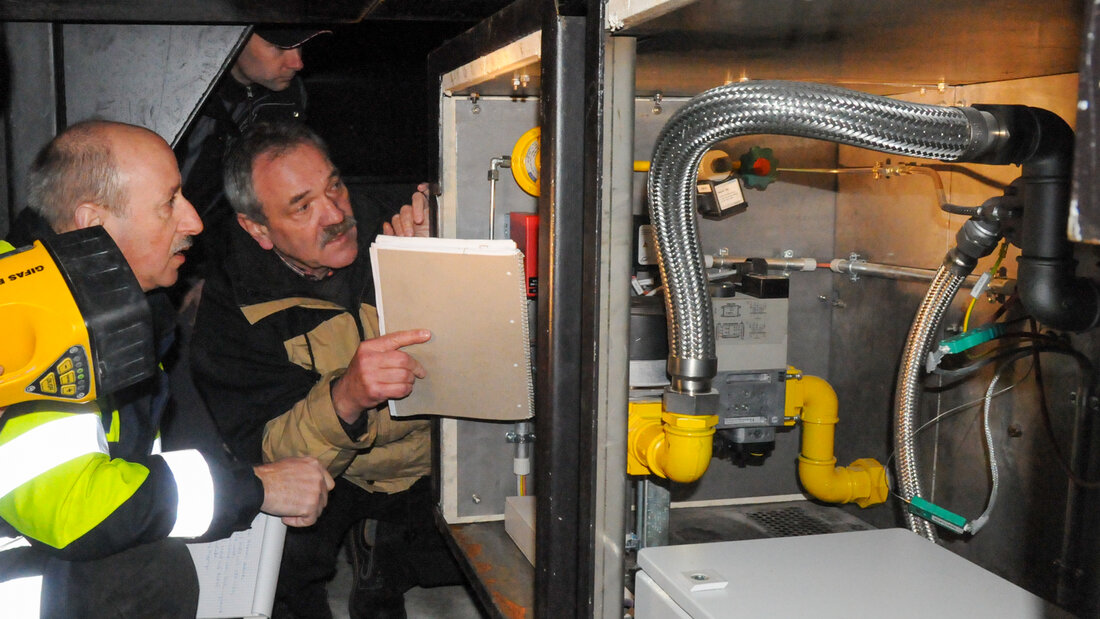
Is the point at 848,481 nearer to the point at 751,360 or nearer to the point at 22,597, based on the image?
the point at 751,360

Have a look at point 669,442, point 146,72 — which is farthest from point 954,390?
point 146,72

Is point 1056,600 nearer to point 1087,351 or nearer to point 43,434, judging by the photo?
point 1087,351

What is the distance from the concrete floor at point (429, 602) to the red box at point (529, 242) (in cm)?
147

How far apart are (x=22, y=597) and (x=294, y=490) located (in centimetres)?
49

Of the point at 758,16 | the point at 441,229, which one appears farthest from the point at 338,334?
the point at 758,16

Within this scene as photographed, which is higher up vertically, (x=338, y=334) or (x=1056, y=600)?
(x=338, y=334)

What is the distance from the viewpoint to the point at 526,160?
1.58 metres

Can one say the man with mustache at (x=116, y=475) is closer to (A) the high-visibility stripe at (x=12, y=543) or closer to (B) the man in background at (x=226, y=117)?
(A) the high-visibility stripe at (x=12, y=543)

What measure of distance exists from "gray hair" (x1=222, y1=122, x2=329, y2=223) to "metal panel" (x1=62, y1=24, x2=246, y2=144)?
0.22 meters

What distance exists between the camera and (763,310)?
1317 millimetres

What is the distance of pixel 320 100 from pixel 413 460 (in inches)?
67.3

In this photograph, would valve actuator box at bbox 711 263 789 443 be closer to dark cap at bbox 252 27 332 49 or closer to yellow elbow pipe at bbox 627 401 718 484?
yellow elbow pipe at bbox 627 401 718 484

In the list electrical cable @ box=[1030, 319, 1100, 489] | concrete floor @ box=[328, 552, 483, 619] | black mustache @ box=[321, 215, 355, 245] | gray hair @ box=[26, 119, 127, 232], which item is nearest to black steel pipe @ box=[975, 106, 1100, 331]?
electrical cable @ box=[1030, 319, 1100, 489]

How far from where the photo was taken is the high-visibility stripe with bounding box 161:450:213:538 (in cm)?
141
